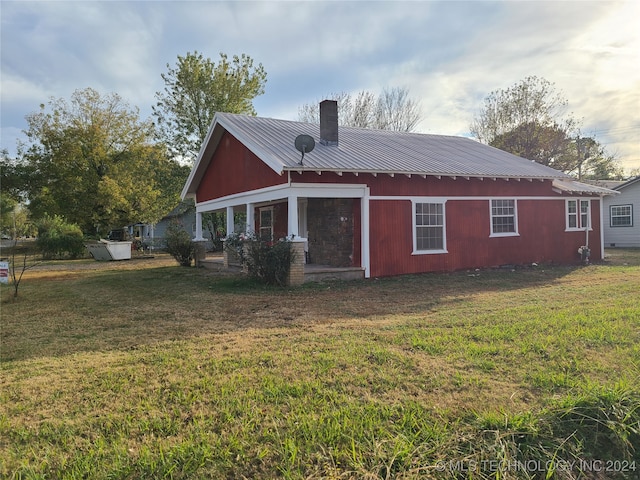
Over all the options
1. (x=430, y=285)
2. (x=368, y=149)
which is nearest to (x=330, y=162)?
(x=368, y=149)

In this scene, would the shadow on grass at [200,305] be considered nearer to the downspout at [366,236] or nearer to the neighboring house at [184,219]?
the downspout at [366,236]

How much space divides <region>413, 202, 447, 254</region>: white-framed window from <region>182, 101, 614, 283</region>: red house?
0.03 metres

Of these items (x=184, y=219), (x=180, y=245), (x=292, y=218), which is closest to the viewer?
(x=292, y=218)

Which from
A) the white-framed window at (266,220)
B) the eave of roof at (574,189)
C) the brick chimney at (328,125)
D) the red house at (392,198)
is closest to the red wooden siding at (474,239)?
the red house at (392,198)

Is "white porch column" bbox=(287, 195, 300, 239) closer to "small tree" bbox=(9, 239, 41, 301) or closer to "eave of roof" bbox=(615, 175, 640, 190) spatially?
"small tree" bbox=(9, 239, 41, 301)

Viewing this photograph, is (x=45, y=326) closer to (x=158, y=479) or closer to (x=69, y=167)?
(x=158, y=479)

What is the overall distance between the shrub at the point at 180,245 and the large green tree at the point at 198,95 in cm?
1299

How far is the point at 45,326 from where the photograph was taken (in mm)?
6562

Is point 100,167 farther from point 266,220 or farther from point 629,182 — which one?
point 629,182

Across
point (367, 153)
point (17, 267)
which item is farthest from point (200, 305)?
point (17, 267)

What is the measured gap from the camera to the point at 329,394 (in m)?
3.46

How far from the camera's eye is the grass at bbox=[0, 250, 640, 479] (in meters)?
2.63

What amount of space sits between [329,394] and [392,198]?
9.02 m

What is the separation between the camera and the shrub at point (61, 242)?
24.9 metres
